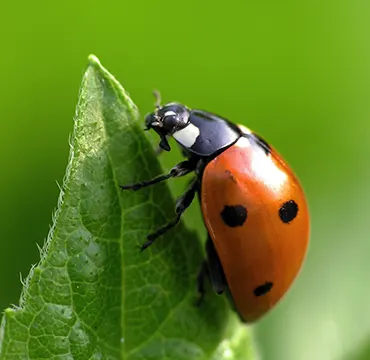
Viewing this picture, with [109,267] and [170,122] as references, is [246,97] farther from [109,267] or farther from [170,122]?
[109,267]

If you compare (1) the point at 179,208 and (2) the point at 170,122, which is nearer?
(1) the point at 179,208

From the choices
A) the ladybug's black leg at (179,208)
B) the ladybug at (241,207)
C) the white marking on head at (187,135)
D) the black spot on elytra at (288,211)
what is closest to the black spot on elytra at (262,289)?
the ladybug at (241,207)

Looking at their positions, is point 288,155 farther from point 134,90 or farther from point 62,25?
point 62,25

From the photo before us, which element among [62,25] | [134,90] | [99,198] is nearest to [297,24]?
[134,90]

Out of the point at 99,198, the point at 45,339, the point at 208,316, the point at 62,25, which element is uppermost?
the point at 62,25

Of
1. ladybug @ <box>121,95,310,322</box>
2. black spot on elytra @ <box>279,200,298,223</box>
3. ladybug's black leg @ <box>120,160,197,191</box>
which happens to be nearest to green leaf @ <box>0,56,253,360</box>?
ladybug's black leg @ <box>120,160,197,191</box>

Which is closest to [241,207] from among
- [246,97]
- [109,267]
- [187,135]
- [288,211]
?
[288,211]
